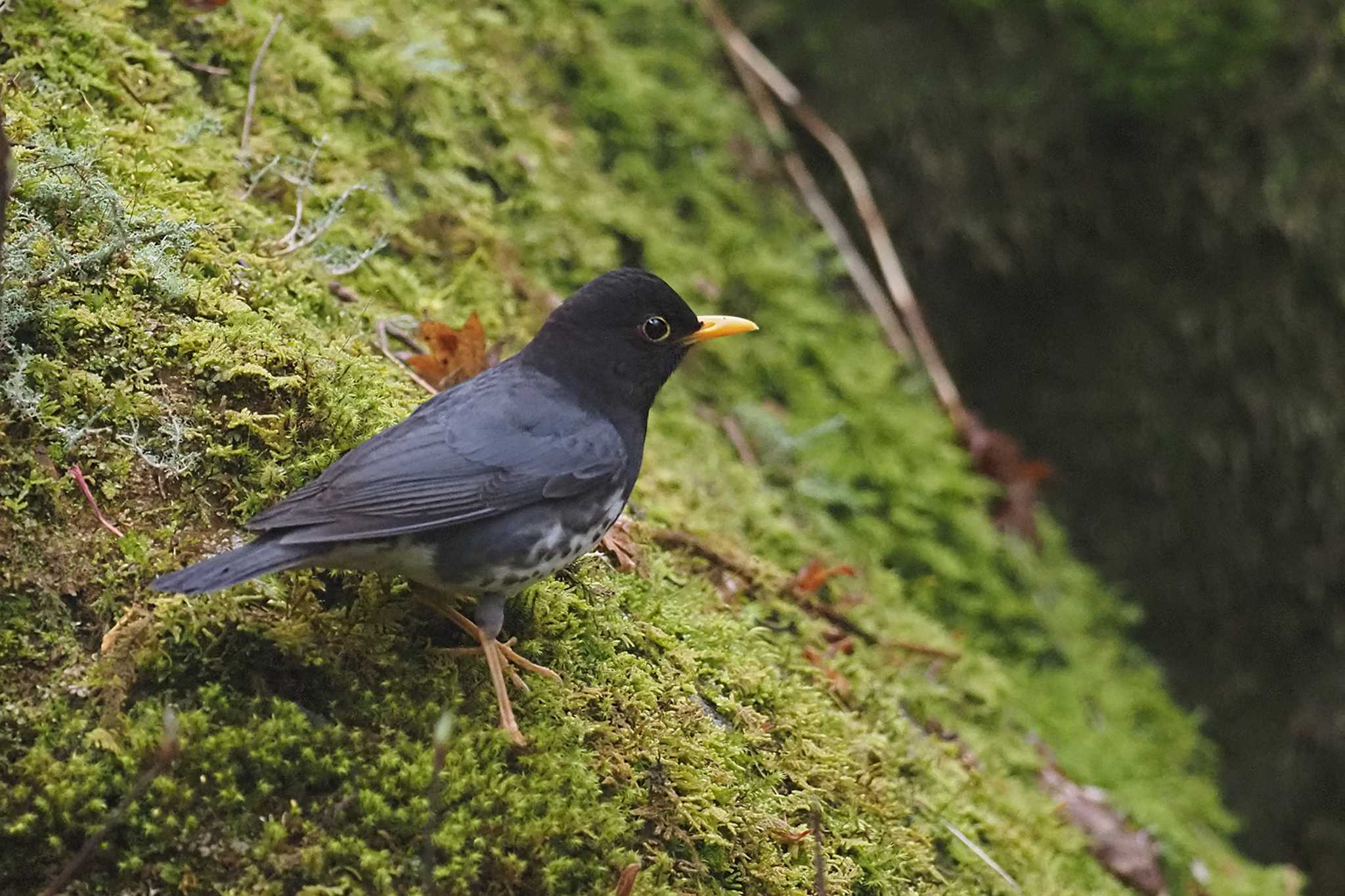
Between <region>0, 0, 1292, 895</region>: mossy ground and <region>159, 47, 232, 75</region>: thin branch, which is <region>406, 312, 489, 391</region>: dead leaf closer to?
<region>0, 0, 1292, 895</region>: mossy ground

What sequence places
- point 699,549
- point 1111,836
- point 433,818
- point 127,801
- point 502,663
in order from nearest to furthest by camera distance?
point 127,801 < point 433,818 < point 502,663 < point 699,549 < point 1111,836

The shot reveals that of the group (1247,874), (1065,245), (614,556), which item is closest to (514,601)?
(614,556)

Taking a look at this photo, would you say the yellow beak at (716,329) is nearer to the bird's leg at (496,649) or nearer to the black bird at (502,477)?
the black bird at (502,477)

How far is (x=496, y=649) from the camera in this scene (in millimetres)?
3061

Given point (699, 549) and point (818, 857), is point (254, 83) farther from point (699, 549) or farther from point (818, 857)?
point (818, 857)

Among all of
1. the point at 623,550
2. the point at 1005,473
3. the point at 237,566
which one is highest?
the point at 237,566

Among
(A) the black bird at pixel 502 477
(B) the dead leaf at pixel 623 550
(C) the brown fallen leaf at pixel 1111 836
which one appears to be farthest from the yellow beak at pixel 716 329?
(C) the brown fallen leaf at pixel 1111 836

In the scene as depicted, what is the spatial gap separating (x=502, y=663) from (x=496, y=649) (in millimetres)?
49

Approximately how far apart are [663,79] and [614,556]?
344cm

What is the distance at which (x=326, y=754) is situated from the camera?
107 inches

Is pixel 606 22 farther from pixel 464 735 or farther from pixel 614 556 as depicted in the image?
pixel 464 735

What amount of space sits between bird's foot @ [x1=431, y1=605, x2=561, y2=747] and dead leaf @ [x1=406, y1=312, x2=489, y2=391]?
1.11 metres

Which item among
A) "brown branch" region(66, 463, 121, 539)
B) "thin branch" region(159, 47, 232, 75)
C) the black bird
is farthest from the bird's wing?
"thin branch" region(159, 47, 232, 75)

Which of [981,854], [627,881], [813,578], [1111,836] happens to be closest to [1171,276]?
[1111,836]
